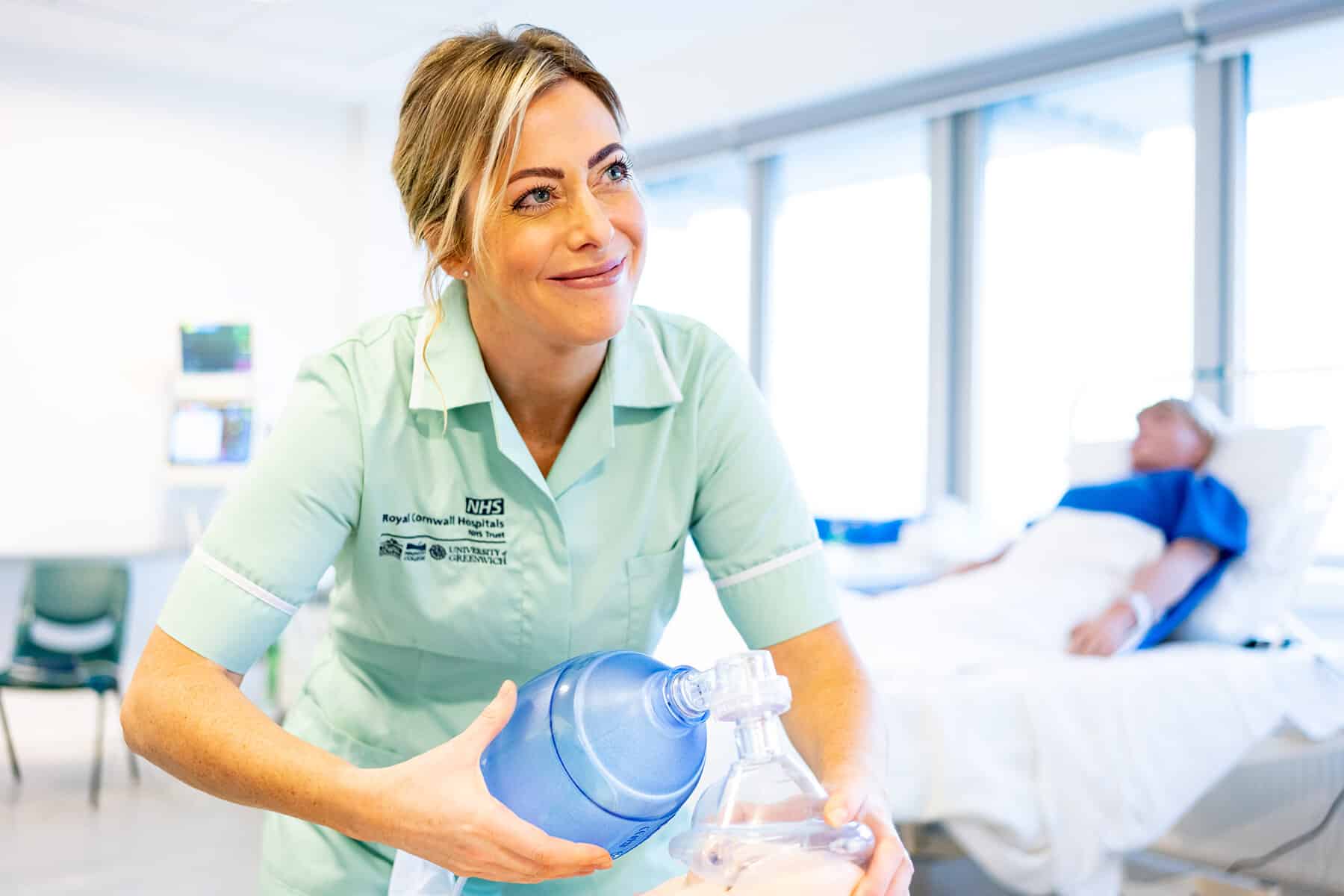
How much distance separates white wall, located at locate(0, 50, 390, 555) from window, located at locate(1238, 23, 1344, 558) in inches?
152

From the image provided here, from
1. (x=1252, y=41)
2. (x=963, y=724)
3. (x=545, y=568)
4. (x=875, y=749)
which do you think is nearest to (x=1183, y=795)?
(x=963, y=724)

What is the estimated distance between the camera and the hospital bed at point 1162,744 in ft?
5.95

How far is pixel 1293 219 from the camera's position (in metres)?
3.83

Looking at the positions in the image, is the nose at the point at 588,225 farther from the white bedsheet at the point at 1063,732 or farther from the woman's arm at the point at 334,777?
the white bedsheet at the point at 1063,732

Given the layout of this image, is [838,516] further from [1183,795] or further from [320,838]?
[320,838]

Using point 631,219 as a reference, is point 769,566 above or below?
below

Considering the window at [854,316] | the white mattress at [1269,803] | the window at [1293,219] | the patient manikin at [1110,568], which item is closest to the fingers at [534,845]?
the patient manikin at [1110,568]

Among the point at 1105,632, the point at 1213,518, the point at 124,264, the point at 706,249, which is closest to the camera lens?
the point at 1105,632

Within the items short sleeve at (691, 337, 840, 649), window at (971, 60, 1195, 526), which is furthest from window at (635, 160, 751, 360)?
short sleeve at (691, 337, 840, 649)

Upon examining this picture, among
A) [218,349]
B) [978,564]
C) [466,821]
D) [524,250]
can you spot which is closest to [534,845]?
[466,821]

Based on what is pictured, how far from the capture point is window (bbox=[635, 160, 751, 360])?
5.68m

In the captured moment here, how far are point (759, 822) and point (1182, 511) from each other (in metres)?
2.25

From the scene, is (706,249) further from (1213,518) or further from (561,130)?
(561,130)

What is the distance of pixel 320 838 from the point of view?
0.97 metres
